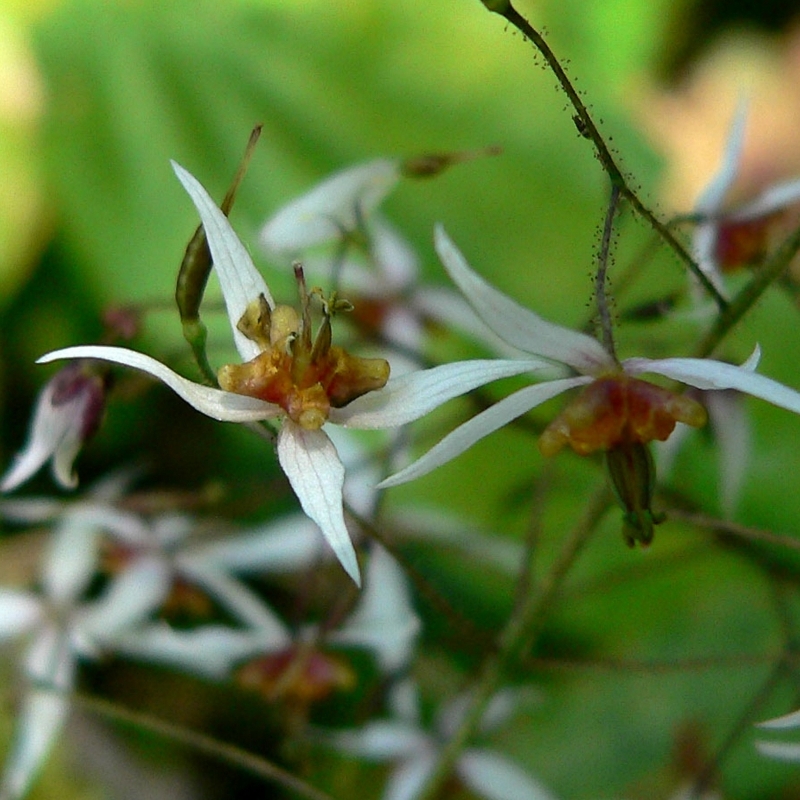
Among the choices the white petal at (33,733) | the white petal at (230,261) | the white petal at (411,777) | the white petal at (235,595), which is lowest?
the white petal at (33,733)

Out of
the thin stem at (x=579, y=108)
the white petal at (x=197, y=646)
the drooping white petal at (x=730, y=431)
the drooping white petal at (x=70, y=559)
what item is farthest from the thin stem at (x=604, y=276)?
the drooping white petal at (x=70, y=559)

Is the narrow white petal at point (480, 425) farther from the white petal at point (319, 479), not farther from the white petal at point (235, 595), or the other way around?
the white petal at point (235, 595)

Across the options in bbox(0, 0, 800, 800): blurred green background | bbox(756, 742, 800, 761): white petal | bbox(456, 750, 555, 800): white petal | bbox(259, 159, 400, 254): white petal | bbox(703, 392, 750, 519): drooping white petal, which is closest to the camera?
bbox(756, 742, 800, 761): white petal

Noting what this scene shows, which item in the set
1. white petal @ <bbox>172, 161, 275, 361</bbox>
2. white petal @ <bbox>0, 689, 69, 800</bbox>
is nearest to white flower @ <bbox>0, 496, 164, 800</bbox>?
white petal @ <bbox>0, 689, 69, 800</bbox>

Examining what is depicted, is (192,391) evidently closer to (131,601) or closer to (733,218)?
(733,218)

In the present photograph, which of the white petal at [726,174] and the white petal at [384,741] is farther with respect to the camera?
the white petal at [384,741]

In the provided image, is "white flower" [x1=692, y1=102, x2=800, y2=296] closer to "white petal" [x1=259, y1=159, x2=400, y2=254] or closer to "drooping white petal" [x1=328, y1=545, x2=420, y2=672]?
"white petal" [x1=259, y1=159, x2=400, y2=254]
